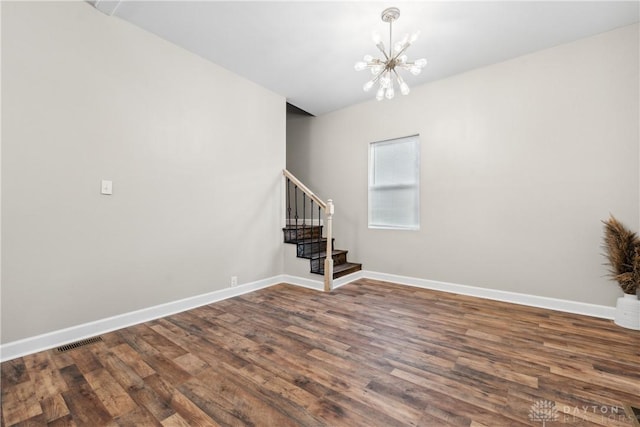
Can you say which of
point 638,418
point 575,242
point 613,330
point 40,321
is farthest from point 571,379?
point 40,321

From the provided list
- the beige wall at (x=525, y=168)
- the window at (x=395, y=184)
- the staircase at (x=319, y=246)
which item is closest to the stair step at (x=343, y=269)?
the staircase at (x=319, y=246)

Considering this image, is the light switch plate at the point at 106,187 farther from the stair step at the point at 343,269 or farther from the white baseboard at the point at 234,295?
the stair step at the point at 343,269

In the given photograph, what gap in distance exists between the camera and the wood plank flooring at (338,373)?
1397mm

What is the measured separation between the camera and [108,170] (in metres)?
2.42

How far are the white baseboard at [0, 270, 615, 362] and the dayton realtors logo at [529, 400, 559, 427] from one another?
1906 mm

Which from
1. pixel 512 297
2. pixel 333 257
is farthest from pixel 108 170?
pixel 512 297

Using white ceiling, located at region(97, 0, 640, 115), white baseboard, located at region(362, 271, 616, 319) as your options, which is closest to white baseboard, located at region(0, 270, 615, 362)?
white baseboard, located at region(362, 271, 616, 319)

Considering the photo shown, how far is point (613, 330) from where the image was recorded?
7.86ft

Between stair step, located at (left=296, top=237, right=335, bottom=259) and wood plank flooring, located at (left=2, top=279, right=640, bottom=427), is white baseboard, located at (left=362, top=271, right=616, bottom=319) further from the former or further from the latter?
stair step, located at (left=296, top=237, right=335, bottom=259)

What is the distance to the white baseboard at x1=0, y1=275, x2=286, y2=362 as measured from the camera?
1.98 meters

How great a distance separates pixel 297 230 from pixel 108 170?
242 centimetres

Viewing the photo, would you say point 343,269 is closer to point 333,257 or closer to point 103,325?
point 333,257

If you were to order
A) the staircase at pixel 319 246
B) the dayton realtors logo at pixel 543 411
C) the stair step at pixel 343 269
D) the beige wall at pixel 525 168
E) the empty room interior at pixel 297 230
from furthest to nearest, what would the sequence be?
the stair step at pixel 343 269, the staircase at pixel 319 246, the beige wall at pixel 525 168, the empty room interior at pixel 297 230, the dayton realtors logo at pixel 543 411

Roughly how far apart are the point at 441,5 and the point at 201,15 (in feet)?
6.82
